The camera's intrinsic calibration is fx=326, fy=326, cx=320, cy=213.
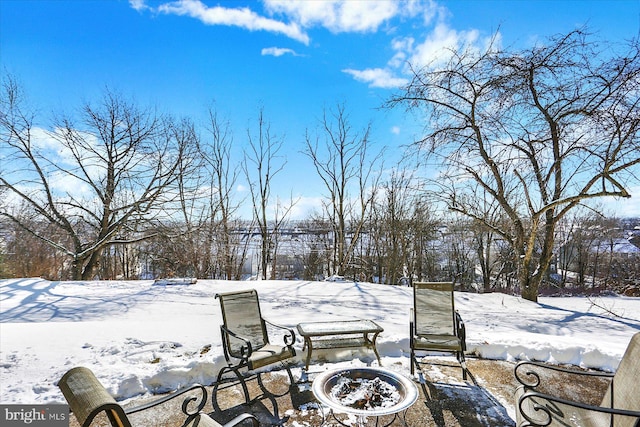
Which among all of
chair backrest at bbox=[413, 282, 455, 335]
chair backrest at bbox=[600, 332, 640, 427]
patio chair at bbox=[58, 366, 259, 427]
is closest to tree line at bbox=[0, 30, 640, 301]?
chair backrest at bbox=[413, 282, 455, 335]

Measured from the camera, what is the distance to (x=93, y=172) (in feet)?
34.8

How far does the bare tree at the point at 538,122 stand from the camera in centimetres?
567

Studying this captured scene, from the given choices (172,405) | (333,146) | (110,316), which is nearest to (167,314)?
(110,316)

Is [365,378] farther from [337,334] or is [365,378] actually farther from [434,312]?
[434,312]

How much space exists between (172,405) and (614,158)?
7430 millimetres

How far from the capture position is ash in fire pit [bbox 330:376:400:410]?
7.22 feet

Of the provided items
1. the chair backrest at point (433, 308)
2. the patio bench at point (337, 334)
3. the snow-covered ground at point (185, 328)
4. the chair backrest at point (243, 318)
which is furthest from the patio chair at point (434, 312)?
the chair backrest at point (243, 318)

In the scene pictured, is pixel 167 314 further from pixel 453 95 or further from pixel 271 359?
pixel 453 95

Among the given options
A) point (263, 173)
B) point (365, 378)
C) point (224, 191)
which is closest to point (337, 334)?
point (365, 378)

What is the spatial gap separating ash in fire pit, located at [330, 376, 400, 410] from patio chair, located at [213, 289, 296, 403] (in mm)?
849

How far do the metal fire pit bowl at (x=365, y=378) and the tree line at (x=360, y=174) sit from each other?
5.65 metres

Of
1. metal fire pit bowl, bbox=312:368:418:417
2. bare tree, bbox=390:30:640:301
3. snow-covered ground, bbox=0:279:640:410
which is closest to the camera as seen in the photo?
metal fire pit bowl, bbox=312:368:418:417

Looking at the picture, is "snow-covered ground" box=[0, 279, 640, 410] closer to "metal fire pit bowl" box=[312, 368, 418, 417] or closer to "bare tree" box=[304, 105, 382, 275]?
"metal fire pit bowl" box=[312, 368, 418, 417]

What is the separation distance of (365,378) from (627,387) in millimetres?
1602
